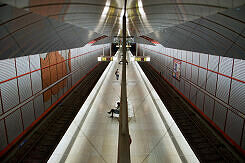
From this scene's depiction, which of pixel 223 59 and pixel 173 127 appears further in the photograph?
pixel 223 59

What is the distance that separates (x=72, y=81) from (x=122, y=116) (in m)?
14.5

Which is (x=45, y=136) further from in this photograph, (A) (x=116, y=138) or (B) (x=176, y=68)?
(B) (x=176, y=68)

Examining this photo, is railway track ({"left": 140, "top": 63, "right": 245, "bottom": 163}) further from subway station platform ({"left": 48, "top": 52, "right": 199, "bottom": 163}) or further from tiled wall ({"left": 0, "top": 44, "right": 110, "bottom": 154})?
tiled wall ({"left": 0, "top": 44, "right": 110, "bottom": 154})

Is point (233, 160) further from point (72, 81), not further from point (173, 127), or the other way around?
point (72, 81)

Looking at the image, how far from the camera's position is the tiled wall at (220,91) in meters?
6.77

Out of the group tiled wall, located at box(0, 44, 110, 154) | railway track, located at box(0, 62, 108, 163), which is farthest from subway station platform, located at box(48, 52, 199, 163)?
tiled wall, located at box(0, 44, 110, 154)

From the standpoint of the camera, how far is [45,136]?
7.71 meters

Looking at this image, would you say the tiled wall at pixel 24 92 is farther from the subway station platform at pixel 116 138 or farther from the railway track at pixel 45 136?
the subway station platform at pixel 116 138

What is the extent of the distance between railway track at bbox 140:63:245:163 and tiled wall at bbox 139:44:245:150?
1.36ft

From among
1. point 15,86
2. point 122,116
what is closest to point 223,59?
point 122,116

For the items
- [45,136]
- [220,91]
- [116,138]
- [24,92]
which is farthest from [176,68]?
[24,92]

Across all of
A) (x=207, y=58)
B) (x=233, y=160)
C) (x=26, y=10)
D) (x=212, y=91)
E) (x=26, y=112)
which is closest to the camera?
(x=26, y=10)

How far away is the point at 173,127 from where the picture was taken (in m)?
7.06

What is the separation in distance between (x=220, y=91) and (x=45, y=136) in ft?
27.6
